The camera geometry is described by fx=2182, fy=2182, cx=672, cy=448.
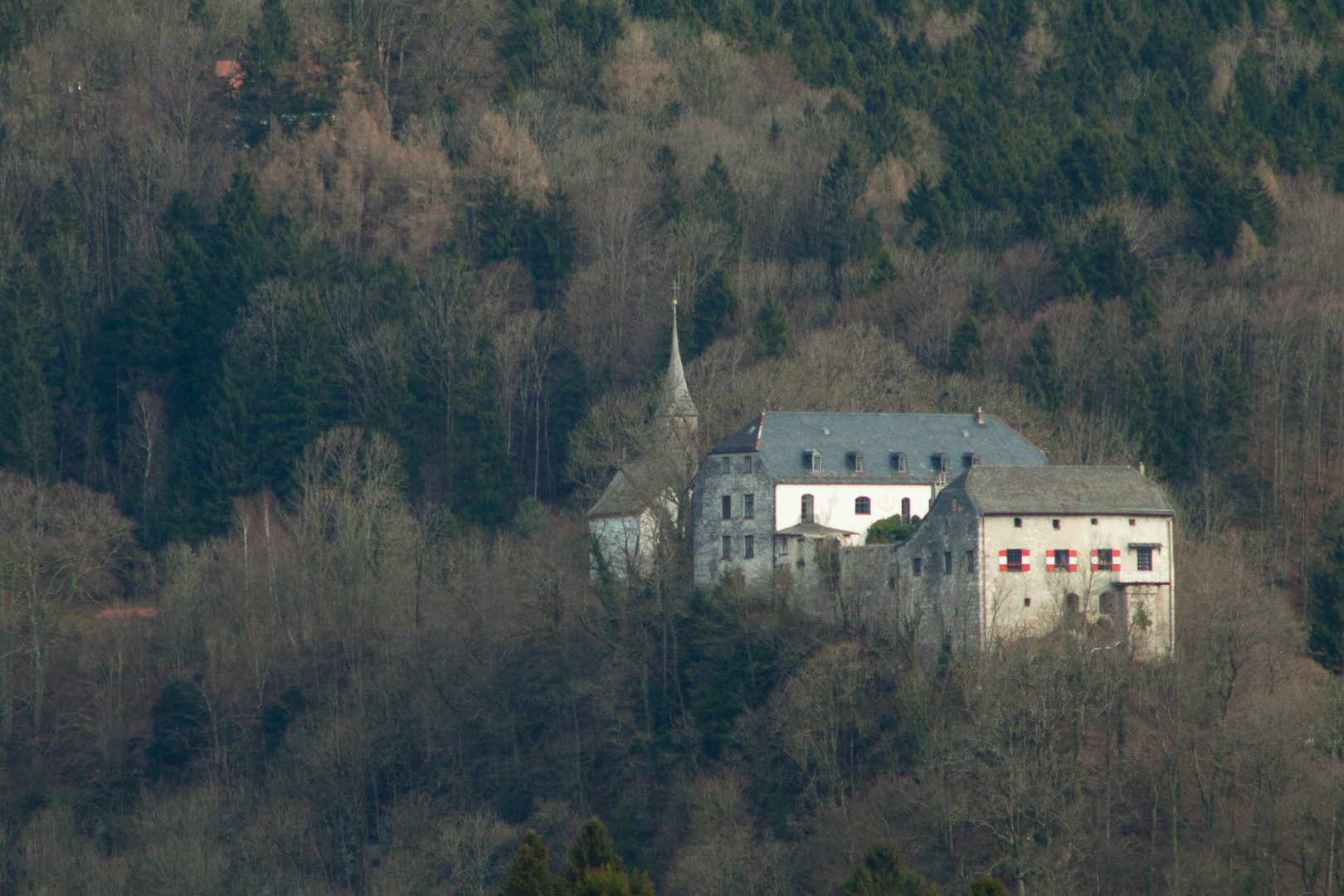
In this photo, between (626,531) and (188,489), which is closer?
(626,531)

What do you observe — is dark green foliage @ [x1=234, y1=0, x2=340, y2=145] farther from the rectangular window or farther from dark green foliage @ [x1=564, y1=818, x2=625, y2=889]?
dark green foliage @ [x1=564, y1=818, x2=625, y2=889]

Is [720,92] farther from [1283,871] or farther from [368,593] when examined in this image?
[1283,871]

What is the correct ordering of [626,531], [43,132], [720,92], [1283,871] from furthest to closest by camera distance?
[720,92] < [43,132] < [626,531] < [1283,871]

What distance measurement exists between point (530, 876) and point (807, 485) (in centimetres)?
1965

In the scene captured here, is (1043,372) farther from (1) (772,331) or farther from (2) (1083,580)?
(2) (1083,580)

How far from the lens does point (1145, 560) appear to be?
186ft

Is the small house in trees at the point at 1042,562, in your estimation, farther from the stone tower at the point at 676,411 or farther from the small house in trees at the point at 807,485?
the stone tower at the point at 676,411

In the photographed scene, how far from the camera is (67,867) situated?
61.0 metres

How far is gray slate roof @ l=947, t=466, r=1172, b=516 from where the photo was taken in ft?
184

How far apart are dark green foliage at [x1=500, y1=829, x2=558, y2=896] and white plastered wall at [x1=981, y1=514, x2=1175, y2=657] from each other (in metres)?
14.9

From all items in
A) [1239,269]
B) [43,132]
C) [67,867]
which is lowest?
[67,867]

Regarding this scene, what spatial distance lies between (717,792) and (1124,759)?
10.6m

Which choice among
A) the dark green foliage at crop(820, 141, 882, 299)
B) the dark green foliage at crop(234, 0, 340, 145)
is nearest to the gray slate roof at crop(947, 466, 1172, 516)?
the dark green foliage at crop(820, 141, 882, 299)

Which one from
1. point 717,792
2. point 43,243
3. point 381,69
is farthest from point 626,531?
point 381,69
